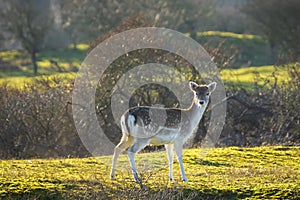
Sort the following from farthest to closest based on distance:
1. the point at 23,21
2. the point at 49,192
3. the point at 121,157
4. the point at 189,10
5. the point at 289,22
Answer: the point at 189,10, the point at 23,21, the point at 289,22, the point at 121,157, the point at 49,192

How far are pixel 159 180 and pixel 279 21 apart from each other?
3779 centimetres

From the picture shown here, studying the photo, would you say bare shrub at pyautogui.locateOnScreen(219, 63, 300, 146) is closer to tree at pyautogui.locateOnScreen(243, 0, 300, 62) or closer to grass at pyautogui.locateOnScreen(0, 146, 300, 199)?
grass at pyautogui.locateOnScreen(0, 146, 300, 199)

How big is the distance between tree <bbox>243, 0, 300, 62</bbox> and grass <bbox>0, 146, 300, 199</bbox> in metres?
27.7

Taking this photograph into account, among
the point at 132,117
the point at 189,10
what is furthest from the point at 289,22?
the point at 132,117

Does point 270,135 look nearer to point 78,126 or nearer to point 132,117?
point 78,126

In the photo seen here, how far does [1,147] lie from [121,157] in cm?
830

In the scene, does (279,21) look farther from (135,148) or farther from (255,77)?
(135,148)

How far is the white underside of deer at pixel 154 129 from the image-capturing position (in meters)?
13.0

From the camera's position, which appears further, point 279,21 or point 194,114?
point 279,21

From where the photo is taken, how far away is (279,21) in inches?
1917

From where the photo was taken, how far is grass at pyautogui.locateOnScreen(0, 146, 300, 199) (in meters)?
12.2

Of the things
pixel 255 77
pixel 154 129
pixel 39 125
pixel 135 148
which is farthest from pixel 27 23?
pixel 135 148

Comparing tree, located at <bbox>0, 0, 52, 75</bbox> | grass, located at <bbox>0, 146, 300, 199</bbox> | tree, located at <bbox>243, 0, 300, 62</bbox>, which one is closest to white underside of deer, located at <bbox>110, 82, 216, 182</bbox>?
grass, located at <bbox>0, 146, 300, 199</bbox>

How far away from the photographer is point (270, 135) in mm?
24734
